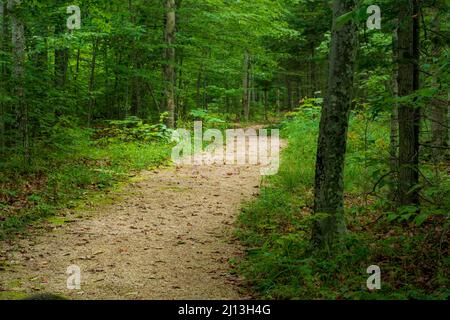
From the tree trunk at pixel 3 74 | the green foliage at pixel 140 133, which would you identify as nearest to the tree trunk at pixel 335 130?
the tree trunk at pixel 3 74

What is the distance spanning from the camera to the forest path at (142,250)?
216 inches

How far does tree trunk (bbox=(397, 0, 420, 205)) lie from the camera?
21.1ft

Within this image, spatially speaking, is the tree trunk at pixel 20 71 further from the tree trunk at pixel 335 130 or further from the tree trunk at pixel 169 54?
the tree trunk at pixel 335 130

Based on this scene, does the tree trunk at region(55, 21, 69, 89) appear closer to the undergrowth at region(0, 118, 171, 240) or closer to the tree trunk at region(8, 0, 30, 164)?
the undergrowth at region(0, 118, 171, 240)

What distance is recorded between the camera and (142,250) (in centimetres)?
697

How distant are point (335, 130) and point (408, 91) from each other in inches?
64.9

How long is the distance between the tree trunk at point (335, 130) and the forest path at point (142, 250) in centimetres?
161

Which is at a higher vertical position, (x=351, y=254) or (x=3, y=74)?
(x=3, y=74)

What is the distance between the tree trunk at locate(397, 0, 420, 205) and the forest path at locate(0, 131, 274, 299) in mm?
2916

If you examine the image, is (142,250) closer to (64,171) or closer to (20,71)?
(64,171)

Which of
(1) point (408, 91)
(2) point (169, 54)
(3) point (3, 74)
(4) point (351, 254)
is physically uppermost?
(2) point (169, 54)

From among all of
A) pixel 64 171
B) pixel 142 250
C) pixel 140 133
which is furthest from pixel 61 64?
pixel 142 250
